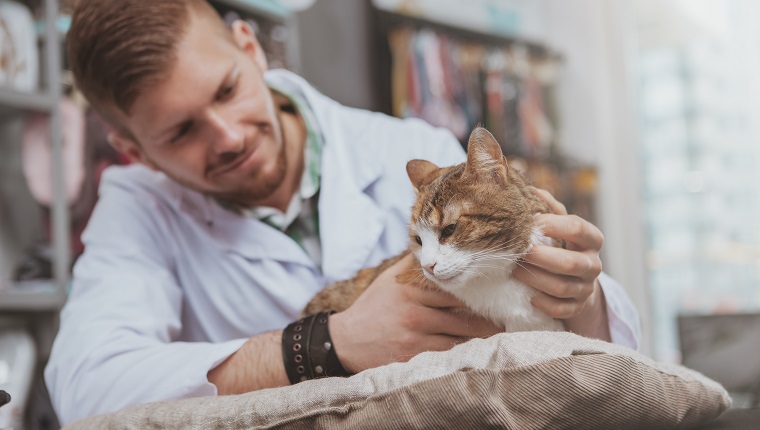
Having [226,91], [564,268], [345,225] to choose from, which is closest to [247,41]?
[226,91]

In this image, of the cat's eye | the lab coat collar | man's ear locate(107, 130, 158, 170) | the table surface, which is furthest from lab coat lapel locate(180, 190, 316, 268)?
the table surface

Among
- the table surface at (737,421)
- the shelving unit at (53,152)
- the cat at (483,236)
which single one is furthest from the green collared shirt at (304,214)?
the shelving unit at (53,152)

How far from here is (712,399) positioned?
3.06 feet

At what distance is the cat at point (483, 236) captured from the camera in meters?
0.92

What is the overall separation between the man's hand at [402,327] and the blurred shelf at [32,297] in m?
1.28

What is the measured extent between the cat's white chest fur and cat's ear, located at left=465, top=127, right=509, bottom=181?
9 centimetres

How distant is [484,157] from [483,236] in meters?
0.10

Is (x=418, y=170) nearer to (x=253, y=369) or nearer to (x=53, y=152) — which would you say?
(x=253, y=369)

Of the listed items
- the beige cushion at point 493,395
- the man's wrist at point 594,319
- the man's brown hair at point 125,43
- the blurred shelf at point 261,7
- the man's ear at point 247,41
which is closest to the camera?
the beige cushion at point 493,395

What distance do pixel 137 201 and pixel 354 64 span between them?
5.38 ft

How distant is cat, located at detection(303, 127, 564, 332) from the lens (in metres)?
0.92

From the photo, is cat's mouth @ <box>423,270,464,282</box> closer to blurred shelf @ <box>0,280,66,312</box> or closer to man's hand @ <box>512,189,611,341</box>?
man's hand @ <box>512,189,611,341</box>

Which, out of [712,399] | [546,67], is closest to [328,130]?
[712,399]

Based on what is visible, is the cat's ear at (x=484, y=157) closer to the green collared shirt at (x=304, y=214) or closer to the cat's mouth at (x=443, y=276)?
the cat's mouth at (x=443, y=276)
